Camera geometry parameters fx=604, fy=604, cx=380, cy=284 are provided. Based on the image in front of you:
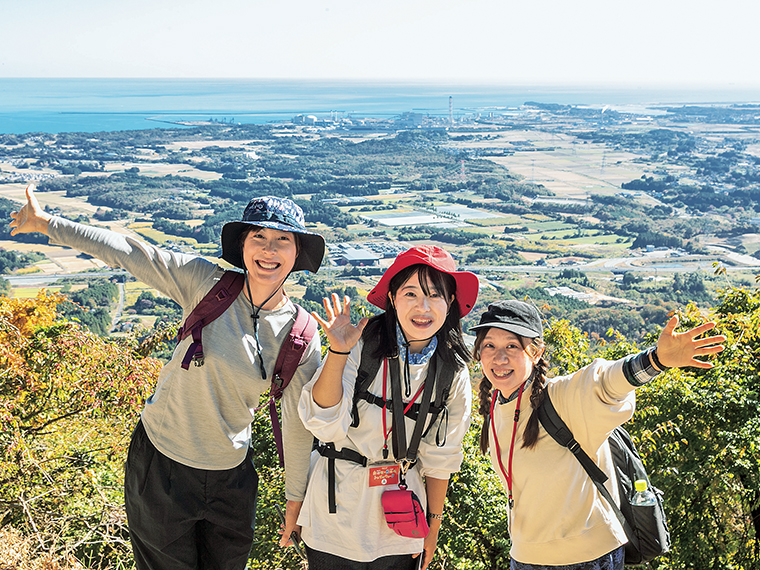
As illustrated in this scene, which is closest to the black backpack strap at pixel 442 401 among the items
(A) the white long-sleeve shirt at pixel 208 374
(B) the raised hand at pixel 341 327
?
(B) the raised hand at pixel 341 327

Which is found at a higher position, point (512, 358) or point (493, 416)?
point (512, 358)

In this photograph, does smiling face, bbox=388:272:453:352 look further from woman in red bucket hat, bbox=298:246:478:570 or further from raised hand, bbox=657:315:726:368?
raised hand, bbox=657:315:726:368

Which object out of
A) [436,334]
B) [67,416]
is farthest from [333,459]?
[67,416]

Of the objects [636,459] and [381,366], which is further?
[636,459]

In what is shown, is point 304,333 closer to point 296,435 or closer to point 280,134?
point 296,435

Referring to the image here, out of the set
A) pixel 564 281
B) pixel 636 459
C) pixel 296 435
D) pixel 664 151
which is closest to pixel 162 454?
pixel 296 435

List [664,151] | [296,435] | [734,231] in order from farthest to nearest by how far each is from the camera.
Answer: [664,151], [734,231], [296,435]

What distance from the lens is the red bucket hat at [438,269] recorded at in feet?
6.68

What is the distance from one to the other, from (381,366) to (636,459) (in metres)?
1.01

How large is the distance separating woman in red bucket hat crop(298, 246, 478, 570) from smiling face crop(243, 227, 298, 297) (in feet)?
0.80

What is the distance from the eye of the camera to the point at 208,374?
2.07m

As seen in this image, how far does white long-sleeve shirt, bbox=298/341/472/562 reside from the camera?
1.96 m

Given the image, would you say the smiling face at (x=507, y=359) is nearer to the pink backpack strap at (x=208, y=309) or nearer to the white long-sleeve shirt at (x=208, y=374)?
the white long-sleeve shirt at (x=208, y=374)

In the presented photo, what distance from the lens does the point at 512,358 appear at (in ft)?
7.04
